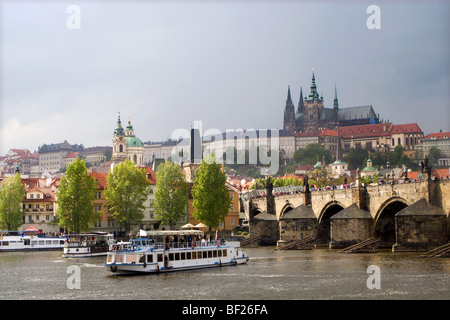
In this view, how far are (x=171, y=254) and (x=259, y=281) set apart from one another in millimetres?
10442

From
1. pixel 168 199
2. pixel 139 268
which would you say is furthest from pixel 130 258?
pixel 168 199

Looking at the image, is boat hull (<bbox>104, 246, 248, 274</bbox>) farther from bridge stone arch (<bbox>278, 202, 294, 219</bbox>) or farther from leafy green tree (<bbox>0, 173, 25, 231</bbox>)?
leafy green tree (<bbox>0, 173, 25, 231</bbox>)

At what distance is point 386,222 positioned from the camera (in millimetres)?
79062

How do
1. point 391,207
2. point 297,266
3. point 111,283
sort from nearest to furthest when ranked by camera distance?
point 111,283 < point 297,266 < point 391,207

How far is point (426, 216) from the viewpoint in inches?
2653

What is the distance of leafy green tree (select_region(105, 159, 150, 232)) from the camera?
327 feet

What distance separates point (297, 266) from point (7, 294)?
24407 mm

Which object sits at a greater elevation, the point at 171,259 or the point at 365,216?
the point at 365,216

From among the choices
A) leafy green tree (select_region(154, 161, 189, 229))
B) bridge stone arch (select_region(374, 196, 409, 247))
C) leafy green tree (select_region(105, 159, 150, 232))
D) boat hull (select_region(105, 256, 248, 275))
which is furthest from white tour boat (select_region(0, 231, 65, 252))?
bridge stone arch (select_region(374, 196, 409, 247))

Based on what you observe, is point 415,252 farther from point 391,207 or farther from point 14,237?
point 14,237

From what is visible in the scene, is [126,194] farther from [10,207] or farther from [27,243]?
[10,207]
